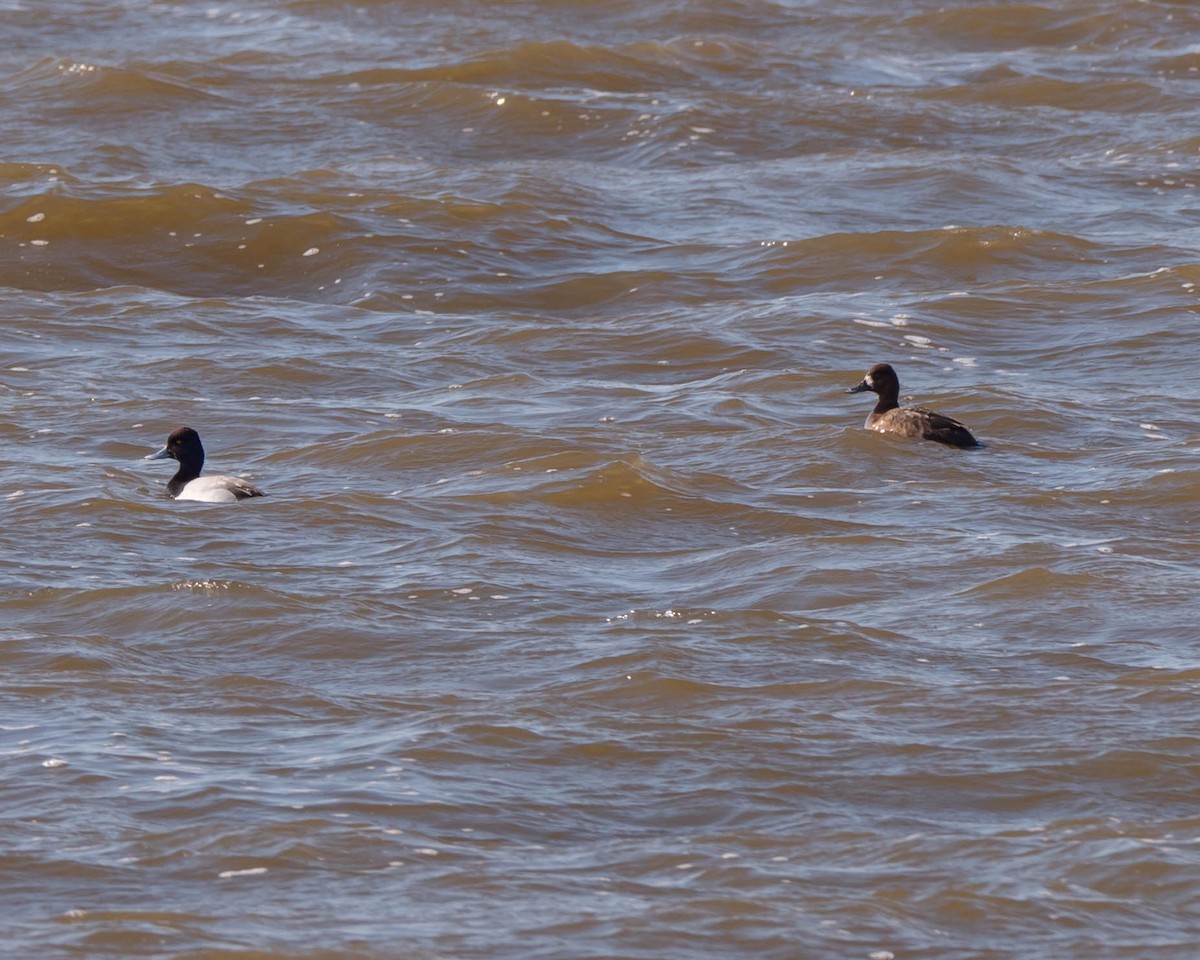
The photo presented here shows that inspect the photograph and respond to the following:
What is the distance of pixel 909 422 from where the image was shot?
12.0m

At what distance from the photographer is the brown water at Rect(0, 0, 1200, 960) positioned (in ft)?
23.1

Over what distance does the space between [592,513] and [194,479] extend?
6.67 ft

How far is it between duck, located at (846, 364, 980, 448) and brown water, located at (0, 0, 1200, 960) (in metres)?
0.09

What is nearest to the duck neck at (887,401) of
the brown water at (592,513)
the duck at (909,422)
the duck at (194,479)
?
the duck at (909,422)

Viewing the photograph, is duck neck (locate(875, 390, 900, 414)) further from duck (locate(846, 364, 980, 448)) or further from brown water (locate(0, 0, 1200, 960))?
brown water (locate(0, 0, 1200, 960))

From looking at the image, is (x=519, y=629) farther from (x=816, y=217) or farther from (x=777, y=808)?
(x=816, y=217)

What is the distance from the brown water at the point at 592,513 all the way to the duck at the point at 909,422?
94mm

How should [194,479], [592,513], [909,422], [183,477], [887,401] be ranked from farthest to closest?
[887,401]
[909,422]
[183,477]
[194,479]
[592,513]

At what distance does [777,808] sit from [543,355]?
6880 mm

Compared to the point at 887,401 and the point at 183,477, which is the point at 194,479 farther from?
the point at 887,401

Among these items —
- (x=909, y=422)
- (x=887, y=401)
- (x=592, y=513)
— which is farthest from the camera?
(x=887, y=401)

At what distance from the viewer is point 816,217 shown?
688 inches

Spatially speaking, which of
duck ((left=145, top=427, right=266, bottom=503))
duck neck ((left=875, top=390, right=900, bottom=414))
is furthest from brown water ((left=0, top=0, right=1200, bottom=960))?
duck neck ((left=875, top=390, right=900, bottom=414))

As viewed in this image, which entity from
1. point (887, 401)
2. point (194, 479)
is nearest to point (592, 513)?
point (194, 479)
